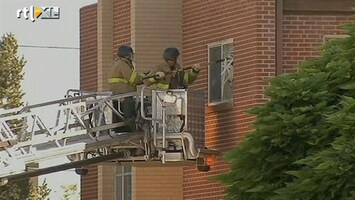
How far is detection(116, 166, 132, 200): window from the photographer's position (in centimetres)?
2998

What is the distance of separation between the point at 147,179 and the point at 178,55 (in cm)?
326

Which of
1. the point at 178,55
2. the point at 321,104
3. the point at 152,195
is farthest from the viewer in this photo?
the point at 152,195

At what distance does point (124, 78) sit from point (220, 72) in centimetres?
235

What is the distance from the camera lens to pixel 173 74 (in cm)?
2550

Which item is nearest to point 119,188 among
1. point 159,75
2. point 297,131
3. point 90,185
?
point 90,185

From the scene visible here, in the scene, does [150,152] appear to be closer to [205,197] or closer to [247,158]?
[205,197]

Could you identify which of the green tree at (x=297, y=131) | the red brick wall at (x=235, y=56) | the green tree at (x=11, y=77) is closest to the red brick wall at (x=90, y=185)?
the red brick wall at (x=235, y=56)

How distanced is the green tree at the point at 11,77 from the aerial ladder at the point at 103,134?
24.2 metres

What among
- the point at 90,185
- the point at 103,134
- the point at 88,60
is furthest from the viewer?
the point at 88,60

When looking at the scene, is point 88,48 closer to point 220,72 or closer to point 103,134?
point 220,72

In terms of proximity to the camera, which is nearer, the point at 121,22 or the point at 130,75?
the point at 130,75

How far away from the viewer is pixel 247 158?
68.2 feet

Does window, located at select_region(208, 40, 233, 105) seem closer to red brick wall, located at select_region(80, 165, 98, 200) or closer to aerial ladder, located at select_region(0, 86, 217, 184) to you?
aerial ladder, located at select_region(0, 86, 217, 184)

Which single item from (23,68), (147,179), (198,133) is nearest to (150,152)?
(198,133)
